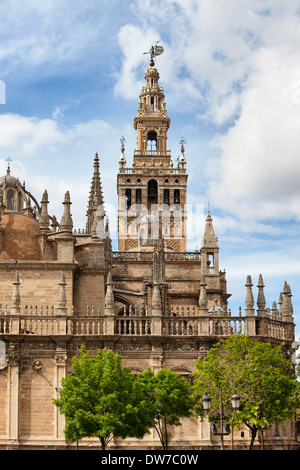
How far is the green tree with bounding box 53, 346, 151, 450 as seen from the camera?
37094mm

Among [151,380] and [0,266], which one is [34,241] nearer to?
[0,266]

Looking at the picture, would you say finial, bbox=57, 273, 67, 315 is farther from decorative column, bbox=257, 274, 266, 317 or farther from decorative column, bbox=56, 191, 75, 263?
decorative column, bbox=257, 274, 266, 317

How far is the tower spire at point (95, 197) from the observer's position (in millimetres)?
53975

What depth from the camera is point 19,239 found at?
169ft

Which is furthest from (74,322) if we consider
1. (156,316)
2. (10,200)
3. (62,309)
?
(10,200)

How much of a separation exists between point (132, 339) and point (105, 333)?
140cm

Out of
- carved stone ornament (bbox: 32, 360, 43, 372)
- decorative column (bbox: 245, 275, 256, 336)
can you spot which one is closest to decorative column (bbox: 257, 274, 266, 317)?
decorative column (bbox: 245, 275, 256, 336)

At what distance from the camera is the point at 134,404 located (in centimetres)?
3847

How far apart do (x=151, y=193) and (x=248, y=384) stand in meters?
51.4

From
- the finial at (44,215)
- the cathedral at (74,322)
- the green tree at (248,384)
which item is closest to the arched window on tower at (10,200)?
the cathedral at (74,322)

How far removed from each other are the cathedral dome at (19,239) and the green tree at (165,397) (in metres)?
12.6

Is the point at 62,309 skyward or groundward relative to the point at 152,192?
groundward

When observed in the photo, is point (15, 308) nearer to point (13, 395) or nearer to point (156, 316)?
point (13, 395)
